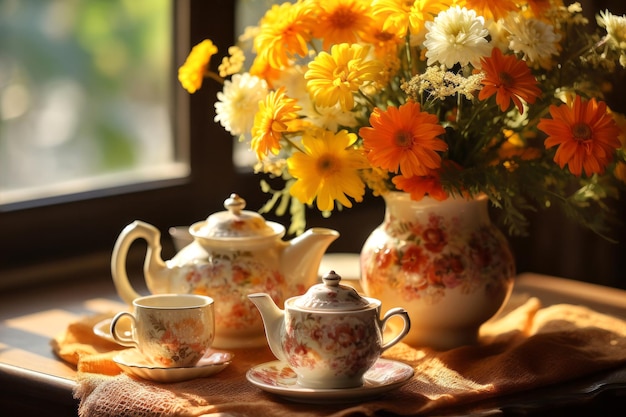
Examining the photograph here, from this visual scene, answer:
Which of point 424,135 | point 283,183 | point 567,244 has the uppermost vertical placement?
point 424,135

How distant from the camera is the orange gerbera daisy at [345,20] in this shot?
4.05ft

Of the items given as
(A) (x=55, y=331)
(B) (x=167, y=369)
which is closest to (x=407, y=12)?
(B) (x=167, y=369)

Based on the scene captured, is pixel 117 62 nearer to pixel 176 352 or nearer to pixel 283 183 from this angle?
pixel 283 183

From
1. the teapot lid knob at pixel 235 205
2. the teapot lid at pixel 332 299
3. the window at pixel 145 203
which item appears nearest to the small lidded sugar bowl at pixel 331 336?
the teapot lid at pixel 332 299

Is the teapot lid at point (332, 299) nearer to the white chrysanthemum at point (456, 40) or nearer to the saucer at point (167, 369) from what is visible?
the saucer at point (167, 369)

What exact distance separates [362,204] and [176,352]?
50.8 inches

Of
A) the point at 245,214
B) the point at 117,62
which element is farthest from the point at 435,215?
the point at 117,62

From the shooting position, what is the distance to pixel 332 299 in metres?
1.10

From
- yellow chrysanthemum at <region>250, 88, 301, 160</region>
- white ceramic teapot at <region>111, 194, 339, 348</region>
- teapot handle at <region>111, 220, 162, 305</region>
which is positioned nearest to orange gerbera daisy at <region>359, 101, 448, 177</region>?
yellow chrysanthemum at <region>250, 88, 301, 160</region>

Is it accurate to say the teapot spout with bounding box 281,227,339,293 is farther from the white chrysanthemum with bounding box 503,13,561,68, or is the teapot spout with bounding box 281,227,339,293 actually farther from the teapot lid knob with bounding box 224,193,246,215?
the white chrysanthemum with bounding box 503,13,561,68

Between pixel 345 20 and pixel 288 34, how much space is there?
0.23ft

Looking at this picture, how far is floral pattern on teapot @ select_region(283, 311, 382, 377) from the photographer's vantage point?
1.08 metres

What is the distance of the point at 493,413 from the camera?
109 cm

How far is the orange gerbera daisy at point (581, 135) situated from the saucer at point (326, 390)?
29 centimetres
